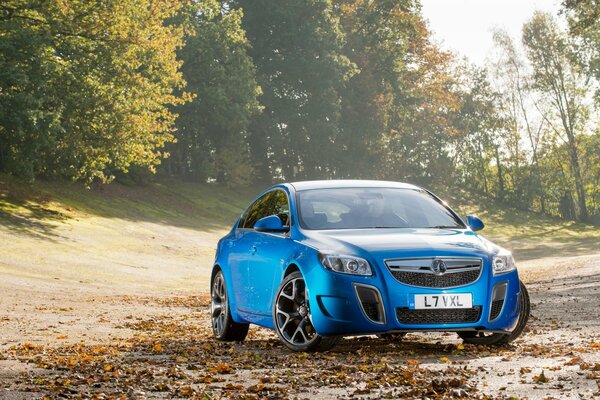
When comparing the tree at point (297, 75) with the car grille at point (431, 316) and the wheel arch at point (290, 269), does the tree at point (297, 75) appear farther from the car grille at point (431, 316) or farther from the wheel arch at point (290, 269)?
the car grille at point (431, 316)

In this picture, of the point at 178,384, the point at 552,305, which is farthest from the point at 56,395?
the point at 552,305

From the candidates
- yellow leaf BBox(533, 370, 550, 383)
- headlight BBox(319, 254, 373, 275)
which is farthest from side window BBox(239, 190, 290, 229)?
yellow leaf BBox(533, 370, 550, 383)

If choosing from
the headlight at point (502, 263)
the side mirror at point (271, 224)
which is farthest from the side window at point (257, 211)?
the headlight at point (502, 263)

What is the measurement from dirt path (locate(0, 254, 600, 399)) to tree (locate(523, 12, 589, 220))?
2562 inches

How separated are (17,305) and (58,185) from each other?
32.0 metres

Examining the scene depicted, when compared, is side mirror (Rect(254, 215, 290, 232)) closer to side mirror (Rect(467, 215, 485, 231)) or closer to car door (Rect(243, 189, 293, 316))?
car door (Rect(243, 189, 293, 316))

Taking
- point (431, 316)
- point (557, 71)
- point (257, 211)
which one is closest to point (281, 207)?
point (257, 211)

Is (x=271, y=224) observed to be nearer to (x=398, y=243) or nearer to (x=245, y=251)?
(x=245, y=251)

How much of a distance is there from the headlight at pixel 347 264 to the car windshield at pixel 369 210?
1000mm

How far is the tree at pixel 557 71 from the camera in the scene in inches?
3068

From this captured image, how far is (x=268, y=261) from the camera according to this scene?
35.7 feet

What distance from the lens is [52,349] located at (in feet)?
Result: 36.2

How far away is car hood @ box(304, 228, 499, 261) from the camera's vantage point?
9.70 m

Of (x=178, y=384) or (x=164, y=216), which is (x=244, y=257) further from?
(x=164, y=216)
